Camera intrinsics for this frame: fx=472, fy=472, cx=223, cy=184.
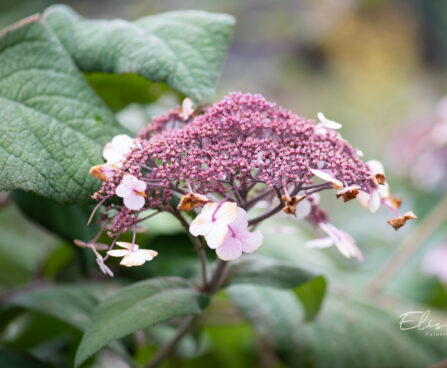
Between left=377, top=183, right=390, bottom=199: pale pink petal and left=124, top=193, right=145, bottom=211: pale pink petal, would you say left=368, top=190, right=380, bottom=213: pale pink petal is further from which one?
left=124, top=193, right=145, bottom=211: pale pink petal

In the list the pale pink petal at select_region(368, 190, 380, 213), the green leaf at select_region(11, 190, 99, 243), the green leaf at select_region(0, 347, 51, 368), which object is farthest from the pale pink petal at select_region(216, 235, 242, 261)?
the green leaf at select_region(0, 347, 51, 368)

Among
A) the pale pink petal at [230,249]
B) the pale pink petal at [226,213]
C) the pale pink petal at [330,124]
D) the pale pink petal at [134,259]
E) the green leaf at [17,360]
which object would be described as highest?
the pale pink petal at [330,124]

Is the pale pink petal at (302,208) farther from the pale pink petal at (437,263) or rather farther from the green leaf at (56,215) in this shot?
the pale pink petal at (437,263)

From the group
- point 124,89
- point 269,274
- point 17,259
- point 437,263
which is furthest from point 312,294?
point 17,259

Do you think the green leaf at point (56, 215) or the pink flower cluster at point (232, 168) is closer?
the pink flower cluster at point (232, 168)

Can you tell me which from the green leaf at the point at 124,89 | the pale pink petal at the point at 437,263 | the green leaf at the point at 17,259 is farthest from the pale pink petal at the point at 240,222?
the pale pink petal at the point at 437,263

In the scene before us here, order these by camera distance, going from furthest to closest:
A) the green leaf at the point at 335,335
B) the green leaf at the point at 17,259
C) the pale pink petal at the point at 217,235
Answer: the green leaf at the point at 17,259, the green leaf at the point at 335,335, the pale pink petal at the point at 217,235
